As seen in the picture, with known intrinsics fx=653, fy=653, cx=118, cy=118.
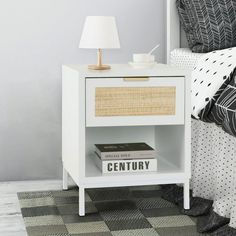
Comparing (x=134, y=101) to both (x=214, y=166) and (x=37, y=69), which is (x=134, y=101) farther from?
(x=37, y=69)

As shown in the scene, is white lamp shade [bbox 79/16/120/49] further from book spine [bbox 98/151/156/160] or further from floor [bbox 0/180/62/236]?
floor [bbox 0/180/62/236]

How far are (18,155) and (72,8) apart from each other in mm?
761

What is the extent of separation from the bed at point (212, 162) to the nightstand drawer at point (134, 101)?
0.50 ft

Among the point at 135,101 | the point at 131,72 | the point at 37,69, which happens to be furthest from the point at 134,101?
the point at 37,69

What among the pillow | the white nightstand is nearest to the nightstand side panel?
the white nightstand

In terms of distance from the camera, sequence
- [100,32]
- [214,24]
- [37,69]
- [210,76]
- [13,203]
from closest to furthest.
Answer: [210,76], [100,32], [13,203], [214,24], [37,69]

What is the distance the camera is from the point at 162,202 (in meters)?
2.74

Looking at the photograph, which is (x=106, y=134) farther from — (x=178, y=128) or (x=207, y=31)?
(x=207, y=31)

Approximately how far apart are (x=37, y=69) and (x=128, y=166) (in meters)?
0.84

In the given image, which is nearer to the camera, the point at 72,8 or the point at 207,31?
the point at 207,31

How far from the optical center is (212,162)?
2.57 m

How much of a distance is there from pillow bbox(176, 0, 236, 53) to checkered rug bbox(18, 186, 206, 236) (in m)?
0.70

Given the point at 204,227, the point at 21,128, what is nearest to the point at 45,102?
the point at 21,128

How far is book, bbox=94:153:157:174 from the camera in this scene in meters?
2.56
